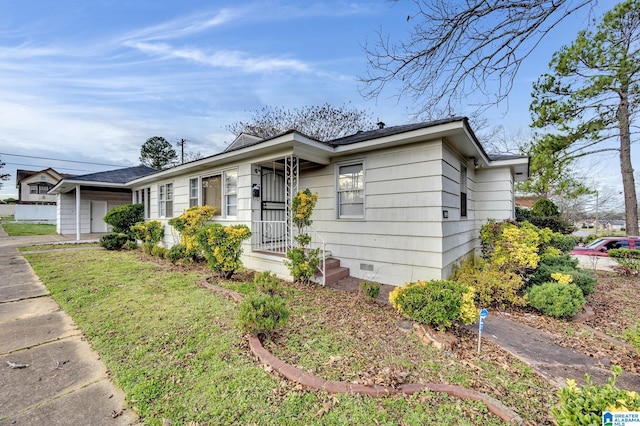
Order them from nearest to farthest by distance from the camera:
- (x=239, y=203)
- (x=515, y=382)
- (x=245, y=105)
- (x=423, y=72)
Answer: (x=515, y=382) → (x=423, y=72) → (x=239, y=203) → (x=245, y=105)

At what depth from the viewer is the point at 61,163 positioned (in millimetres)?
31266

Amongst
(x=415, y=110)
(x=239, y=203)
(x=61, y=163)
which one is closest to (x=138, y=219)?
(x=239, y=203)

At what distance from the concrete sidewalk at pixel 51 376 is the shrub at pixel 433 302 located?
290cm

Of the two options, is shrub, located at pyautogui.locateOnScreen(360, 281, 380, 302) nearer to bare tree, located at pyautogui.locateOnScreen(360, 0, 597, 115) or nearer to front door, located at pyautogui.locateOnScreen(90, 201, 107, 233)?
bare tree, located at pyautogui.locateOnScreen(360, 0, 597, 115)

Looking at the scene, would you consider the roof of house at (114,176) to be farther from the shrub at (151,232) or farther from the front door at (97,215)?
the shrub at (151,232)

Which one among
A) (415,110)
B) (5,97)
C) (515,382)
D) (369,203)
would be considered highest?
(5,97)

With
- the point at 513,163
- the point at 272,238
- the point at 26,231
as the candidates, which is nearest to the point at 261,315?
the point at 272,238

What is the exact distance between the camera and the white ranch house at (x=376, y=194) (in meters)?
5.19

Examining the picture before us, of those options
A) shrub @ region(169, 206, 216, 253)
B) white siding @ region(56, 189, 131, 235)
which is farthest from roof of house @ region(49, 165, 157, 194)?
shrub @ region(169, 206, 216, 253)

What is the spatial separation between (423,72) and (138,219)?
1257 centimetres

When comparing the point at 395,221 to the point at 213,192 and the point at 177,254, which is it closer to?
the point at 213,192

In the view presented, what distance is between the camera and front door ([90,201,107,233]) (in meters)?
16.0

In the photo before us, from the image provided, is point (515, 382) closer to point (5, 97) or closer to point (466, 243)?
point (466, 243)

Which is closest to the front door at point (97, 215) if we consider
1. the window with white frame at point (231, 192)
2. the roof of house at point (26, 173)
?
the window with white frame at point (231, 192)
